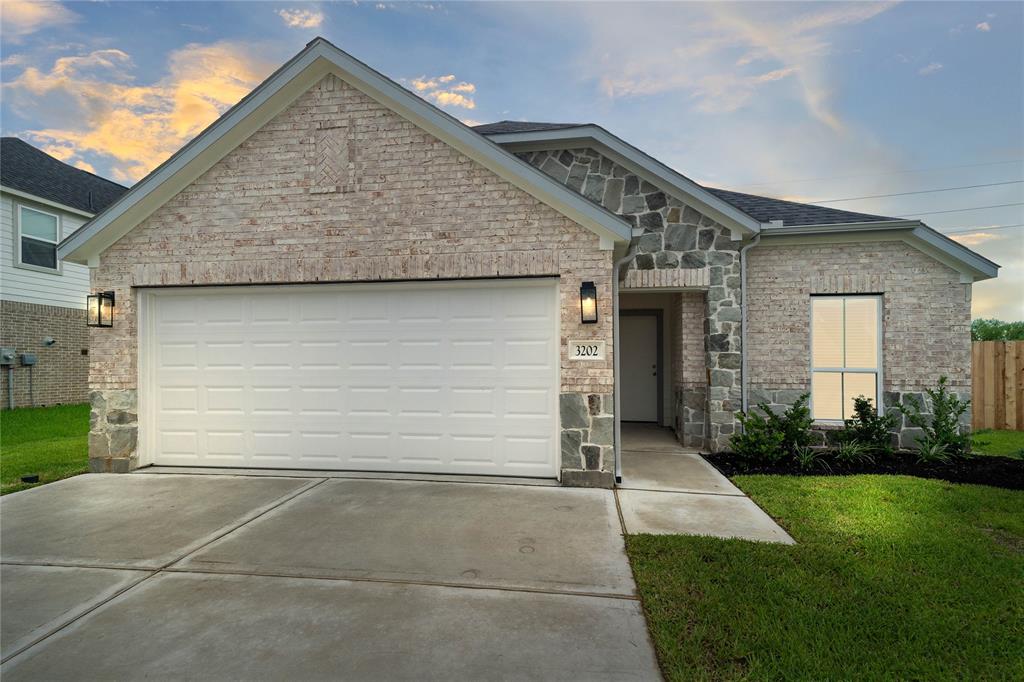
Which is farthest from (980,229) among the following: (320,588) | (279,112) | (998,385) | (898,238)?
(320,588)

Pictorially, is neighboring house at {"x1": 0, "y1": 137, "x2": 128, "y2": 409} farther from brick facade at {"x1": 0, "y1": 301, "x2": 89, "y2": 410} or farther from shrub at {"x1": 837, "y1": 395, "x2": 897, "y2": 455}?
shrub at {"x1": 837, "y1": 395, "x2": 897, "y2": 455}

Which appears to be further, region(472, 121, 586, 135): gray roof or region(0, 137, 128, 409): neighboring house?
region(0, 137, 128, 409): neighboring house

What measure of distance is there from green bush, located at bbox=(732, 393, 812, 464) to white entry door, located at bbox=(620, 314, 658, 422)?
4028 millimetres

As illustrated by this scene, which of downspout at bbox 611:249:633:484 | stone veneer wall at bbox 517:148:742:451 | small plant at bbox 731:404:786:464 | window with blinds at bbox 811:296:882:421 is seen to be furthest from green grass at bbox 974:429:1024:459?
downspout at bbox 611:249:633:484

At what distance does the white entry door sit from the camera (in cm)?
1132

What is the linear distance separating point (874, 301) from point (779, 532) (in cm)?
573

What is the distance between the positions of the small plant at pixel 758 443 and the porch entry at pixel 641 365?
4.03 metres

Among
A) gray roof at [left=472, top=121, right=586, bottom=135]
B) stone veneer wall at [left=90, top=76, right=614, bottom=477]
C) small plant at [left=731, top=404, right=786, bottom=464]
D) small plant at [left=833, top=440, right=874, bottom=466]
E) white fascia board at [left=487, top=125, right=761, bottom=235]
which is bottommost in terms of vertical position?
small plant at [left=833, top=440, right=874, bottom=466]

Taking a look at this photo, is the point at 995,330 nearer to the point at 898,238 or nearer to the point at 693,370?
the point at 898,238

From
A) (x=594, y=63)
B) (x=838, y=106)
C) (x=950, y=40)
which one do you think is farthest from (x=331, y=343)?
(x=950, y=40)

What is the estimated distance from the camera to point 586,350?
225 inches

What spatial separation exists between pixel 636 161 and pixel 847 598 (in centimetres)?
677

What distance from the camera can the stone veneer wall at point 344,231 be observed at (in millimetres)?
5766

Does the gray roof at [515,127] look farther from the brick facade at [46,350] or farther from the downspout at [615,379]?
the brick facade at [46,350]
